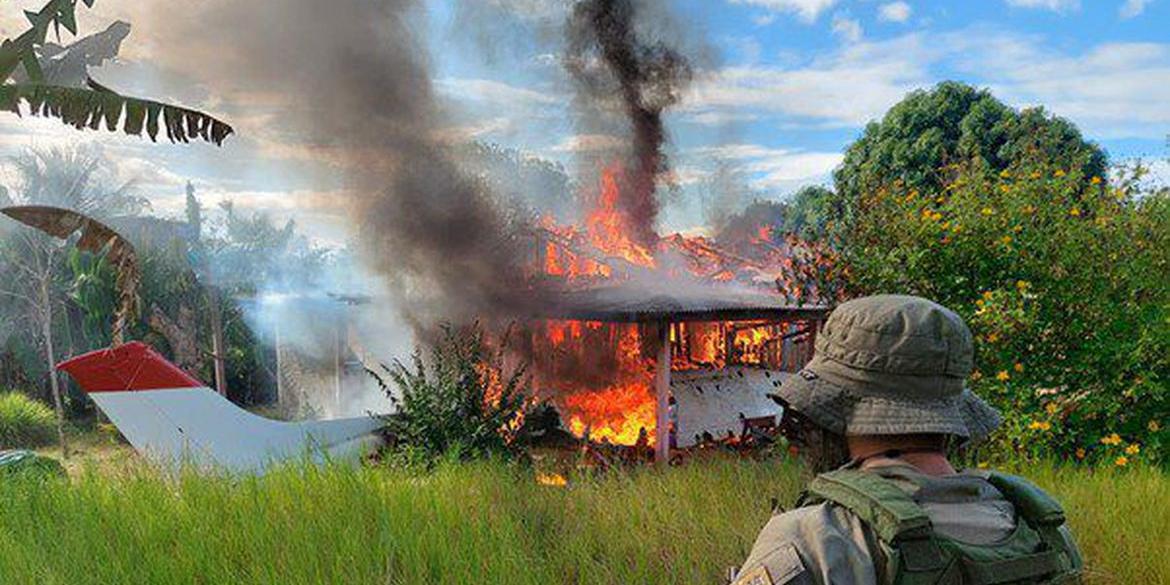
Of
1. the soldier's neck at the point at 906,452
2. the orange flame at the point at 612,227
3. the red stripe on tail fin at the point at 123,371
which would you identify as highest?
the orange flame at the point at 612,227

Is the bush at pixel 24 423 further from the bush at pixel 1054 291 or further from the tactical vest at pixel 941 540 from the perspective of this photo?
the tactical vest at pixel 941 540

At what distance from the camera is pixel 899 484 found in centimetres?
156

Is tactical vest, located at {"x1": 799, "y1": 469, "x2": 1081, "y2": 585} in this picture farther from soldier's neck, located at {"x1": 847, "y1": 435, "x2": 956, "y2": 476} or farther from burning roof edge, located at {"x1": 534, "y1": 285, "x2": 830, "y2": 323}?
burning roof edge, located at {"x1": 534, "y1": 285, "x2": 830, "y2": 323}

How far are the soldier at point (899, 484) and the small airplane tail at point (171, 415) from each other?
762 centimetres

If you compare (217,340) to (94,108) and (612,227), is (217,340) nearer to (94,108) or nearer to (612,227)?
(612,227)

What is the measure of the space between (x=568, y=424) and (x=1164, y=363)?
8.14 m

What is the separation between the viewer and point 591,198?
57.2 ft

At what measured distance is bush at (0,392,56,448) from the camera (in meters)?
17.8

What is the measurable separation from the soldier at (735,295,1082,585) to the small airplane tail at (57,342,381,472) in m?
7.62

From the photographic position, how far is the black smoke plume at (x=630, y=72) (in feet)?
58.8

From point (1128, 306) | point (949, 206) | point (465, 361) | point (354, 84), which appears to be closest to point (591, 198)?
point (354, 84)

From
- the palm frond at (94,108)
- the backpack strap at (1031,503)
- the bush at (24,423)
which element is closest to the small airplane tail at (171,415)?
the palm frond at (94,108)

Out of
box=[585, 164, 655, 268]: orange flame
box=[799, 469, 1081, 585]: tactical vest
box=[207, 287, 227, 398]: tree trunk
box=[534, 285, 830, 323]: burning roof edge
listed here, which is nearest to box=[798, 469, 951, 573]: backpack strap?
box=[799, 469, 1081, 585]: tactical vest

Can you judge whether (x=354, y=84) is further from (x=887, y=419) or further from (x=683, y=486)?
(x=887, y=419)
